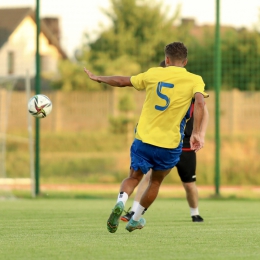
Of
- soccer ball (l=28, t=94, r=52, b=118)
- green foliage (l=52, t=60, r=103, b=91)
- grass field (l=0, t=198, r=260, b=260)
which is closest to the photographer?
grass field (l=0, t=198, r=260, b=260)

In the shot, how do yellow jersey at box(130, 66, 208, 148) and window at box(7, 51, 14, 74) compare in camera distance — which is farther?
window at box(7, 51, 14, 74)

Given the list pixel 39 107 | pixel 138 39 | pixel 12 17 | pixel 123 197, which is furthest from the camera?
pixel 12 17

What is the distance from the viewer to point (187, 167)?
33.0ft

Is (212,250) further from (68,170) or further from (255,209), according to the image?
(68,170)

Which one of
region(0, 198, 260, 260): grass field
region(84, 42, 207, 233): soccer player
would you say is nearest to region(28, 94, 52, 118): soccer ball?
region(0, 198, 260, 260): grass field

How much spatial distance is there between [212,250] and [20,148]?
60.7ft

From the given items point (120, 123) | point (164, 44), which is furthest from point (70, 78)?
point (164, 44)

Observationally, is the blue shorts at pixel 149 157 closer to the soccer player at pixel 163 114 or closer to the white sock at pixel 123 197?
the soccer player at pixel 163 114

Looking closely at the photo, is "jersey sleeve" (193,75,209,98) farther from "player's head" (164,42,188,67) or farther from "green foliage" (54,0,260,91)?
"green foliage" (54,0,260,91)

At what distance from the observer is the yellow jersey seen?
779cm

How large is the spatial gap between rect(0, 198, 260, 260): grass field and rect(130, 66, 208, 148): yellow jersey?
938 mm

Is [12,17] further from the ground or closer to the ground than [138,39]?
further from the ground

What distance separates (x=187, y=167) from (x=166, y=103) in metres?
2.41

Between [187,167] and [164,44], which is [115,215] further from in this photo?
[164,44]
